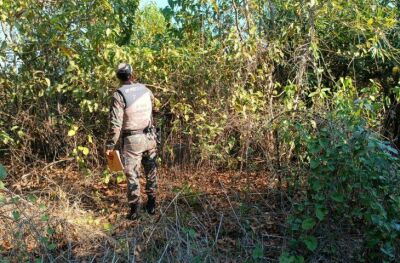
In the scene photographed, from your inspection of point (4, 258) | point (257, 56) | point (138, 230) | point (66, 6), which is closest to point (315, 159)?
point (138, 230)

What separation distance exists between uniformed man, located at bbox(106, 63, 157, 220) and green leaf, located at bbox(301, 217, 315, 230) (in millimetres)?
1804

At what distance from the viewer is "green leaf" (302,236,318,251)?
393 cm

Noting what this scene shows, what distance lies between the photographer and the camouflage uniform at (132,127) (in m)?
4.81

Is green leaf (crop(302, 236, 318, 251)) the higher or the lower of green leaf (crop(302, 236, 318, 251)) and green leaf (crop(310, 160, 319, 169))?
the lower

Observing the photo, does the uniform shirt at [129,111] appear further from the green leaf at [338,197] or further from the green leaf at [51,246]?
the green leaf at [338,197]

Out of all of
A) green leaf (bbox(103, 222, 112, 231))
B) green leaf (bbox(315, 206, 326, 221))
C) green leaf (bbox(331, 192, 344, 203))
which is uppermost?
green leaf (bbox(331, 192, 344, 203))

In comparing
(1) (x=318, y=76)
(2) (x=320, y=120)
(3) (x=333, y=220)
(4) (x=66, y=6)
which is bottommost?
(3) (x=333, y=220)

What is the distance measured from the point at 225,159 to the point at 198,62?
1.32 metres

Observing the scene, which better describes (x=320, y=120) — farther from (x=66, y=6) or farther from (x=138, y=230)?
(x=66, y=6)

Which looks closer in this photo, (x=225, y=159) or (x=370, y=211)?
(x=370, y=211)

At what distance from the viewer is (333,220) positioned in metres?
4.08

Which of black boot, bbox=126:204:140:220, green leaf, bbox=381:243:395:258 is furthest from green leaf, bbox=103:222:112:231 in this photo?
green leaf, bbox=381:243:395:258

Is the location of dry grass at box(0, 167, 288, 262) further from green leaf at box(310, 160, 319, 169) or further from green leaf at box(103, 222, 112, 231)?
green leaf at box(310, 160, 319, 169)

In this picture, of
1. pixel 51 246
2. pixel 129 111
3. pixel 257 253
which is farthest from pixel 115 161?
pixel 257 253
